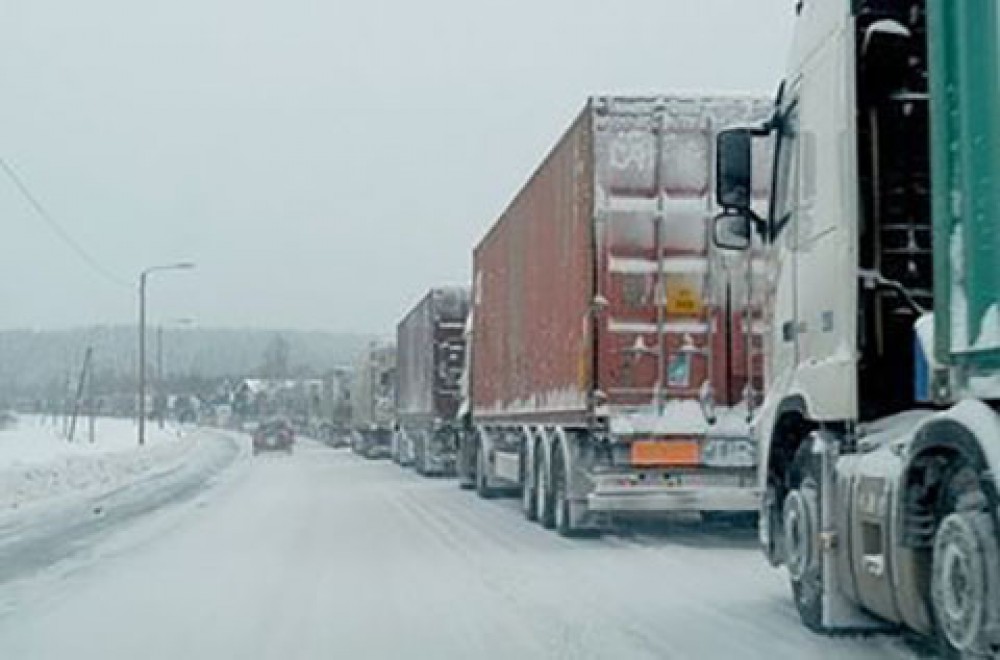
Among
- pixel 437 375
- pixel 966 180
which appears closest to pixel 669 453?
pixel 966 180

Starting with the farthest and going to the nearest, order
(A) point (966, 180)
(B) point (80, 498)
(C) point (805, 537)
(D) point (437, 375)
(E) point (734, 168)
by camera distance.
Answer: (D) point (437, 375), (B) point (80, 498), (E) point (734, 168), (C) point (805, 537), (A) point (966, 180)

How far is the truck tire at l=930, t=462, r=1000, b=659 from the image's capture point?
6613 mm

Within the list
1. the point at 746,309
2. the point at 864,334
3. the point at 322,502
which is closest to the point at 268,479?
the point at 322,502

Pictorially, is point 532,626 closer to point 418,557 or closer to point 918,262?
point 918,262

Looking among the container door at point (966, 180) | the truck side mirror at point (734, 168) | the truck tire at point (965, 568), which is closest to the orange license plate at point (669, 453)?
the truck side mirror at point (734, 168)

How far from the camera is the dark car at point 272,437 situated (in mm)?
66625

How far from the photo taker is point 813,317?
936 cm

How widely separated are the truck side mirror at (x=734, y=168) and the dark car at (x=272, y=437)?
187 feet

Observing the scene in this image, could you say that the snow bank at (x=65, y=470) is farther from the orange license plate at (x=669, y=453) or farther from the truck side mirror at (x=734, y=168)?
the truck side mirror at (x=734, y=168)

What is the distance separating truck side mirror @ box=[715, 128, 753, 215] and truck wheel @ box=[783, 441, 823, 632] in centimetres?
156

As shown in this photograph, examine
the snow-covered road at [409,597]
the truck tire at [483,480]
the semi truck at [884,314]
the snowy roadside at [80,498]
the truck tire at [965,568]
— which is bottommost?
the snowy roadside at [80,498]

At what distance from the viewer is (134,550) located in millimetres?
17031

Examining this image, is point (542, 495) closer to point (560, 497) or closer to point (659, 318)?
point (560, 497)

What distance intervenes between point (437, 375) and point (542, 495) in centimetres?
1582
